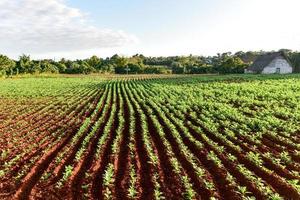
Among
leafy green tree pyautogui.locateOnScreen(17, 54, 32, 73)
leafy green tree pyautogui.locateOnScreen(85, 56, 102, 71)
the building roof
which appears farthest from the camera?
leafy green tree pyautogui.locateOnScreen(85, 56, 102, 71)

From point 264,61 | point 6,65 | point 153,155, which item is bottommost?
point 153,155

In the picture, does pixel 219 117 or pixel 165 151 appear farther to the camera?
pixel 219 117

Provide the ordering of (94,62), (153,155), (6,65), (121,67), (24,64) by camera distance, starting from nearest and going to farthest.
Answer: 1. (153,155)
2. (6,65)
3. (24,64)
4. (121,67)
5. (94,62)

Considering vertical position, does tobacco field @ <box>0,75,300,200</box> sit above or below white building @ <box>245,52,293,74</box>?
below

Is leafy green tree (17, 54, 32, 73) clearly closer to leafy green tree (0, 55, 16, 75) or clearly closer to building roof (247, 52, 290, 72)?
leafy green tree (0, 55, 16, 75)

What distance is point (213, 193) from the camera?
809 cm

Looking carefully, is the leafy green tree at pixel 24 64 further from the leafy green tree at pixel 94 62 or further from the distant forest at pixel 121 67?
the leafy green tree at pixel 94 62

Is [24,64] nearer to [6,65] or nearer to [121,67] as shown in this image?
[6,65]

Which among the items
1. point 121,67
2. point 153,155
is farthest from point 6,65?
point 153,155

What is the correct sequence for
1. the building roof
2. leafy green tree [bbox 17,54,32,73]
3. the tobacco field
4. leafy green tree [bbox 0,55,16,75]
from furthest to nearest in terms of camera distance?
leafy green tree [bbox 17,54,32,73] < leafy green tree [bbox 0,55,16,75] < the building roof < the tobacco field

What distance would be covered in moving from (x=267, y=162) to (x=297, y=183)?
1.53m

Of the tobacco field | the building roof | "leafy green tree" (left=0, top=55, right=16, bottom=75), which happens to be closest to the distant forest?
"leafy green tree" (left=0, top=55, right=16, bottom=75)

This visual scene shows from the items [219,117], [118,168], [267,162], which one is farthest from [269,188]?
[219,117]

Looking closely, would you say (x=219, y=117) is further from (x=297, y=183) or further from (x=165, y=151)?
(x=297, y=183)
